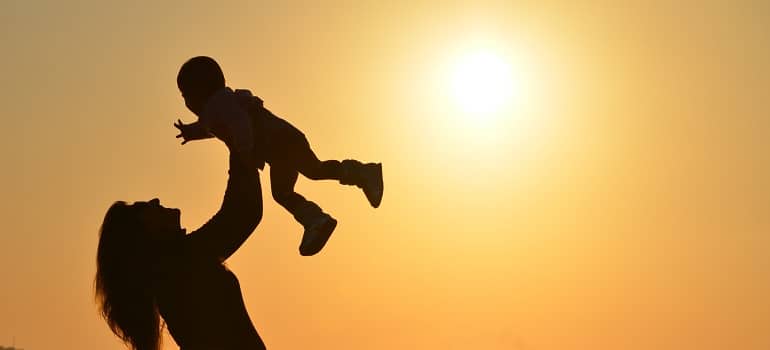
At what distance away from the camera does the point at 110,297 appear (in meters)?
6.25

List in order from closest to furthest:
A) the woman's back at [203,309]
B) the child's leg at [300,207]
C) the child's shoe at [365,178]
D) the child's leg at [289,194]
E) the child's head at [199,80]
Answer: the woman's back at [203,309] < the child's head at [199,80] < the child's leg at [300,207] < the child's leg at [289,194] < the child's shoe at [365,178]

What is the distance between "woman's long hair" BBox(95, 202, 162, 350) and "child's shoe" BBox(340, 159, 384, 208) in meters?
2.84

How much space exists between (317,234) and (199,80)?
1.80m

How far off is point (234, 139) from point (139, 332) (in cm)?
172

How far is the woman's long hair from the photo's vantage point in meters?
6.21

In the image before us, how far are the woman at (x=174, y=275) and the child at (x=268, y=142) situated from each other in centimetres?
60

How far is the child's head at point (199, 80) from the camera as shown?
677 cm

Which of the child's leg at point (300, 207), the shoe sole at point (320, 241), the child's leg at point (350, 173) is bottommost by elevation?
the shoe sole at point (320, 241)

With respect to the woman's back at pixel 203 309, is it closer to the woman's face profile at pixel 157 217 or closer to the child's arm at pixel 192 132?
the woman's face profile at pixel 157 217

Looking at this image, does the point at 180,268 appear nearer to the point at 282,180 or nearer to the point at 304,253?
the point at 304,253

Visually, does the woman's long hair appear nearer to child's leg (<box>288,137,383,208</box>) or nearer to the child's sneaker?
the child's sneaker

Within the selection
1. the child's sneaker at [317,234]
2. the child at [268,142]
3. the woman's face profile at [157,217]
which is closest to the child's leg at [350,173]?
the child at [268,142]

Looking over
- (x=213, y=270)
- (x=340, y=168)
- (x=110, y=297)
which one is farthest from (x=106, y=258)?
(x=340, y=168)

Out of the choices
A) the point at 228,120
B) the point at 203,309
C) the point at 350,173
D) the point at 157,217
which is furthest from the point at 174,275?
the point at 350,173
